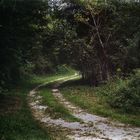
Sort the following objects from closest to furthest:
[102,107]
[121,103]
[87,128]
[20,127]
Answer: [20,127] < [87,128] < [121,103] < [102,107]

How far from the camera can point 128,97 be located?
22.6 metres

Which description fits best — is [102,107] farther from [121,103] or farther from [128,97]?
[128,97]

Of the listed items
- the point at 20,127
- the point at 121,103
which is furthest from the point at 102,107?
the point at 20,127

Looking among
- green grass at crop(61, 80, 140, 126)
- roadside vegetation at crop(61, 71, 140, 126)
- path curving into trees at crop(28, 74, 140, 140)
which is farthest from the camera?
roadside vegetation at crop(61, 71, 140, 126)

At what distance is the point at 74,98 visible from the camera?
1064 inches

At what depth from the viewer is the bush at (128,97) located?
21.5 metres

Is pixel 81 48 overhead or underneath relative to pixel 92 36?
underneath

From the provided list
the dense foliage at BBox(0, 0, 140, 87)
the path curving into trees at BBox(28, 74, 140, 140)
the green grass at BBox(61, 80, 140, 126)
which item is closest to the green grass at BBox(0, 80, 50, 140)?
the path curving into trees at BBox(28, 74, 140, 140)

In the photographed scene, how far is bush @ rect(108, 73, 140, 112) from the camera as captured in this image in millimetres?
21547

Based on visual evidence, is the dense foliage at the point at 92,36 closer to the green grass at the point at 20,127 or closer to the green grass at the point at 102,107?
the green grass at the point at 102,107

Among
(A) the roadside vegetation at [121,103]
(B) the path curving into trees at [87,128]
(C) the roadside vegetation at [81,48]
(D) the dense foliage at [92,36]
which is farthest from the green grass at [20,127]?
(D) the dense foliage at [92,36]

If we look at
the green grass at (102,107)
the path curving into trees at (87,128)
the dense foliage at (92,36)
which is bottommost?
the green grass at (102,107)

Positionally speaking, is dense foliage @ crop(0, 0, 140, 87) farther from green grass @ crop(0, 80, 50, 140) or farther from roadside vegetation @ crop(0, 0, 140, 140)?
green grass @ crop(0, 80, 50, 140)

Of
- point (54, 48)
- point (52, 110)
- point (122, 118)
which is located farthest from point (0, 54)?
point (54, 48)
